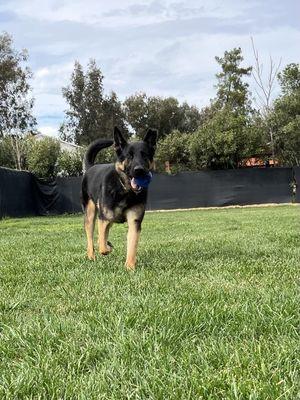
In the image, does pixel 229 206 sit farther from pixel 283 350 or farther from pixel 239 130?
pixel 283 350

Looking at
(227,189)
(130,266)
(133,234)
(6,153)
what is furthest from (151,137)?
(6,153)

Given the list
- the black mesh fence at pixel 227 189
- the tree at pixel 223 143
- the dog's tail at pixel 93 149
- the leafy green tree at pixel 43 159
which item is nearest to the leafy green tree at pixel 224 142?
→ the tree at pixel 223 143

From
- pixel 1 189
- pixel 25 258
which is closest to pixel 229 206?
pixel 1 189

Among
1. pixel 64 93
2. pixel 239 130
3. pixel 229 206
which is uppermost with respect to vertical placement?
pixel 64 93

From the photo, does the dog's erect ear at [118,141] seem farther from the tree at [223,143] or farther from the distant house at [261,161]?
the distant house at [261,161]

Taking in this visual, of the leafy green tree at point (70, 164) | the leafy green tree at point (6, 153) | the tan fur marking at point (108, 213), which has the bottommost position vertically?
the tan fur marking at point (108, 213)

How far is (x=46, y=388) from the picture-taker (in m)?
1.98

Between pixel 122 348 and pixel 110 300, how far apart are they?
108 cm

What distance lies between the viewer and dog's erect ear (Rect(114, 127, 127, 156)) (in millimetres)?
5215

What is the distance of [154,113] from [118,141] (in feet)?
129

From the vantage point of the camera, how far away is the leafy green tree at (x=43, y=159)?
101 ft

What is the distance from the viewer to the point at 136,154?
5090 millimetres

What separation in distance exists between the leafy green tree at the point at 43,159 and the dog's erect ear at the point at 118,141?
84.2 feet

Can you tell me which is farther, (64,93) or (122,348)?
(64,93)
